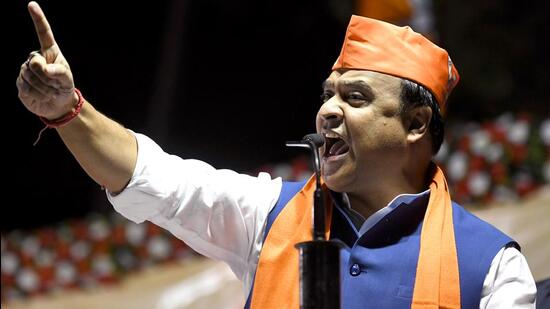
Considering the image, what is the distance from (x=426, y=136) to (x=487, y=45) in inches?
253

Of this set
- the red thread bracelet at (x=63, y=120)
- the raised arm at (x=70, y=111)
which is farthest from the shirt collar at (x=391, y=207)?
the red thread bracelet at (x=63, y=120)

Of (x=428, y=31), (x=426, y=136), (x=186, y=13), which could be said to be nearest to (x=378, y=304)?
(x=426, y=136)

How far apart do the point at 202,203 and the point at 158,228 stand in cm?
443

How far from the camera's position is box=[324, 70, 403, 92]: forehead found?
287 cm

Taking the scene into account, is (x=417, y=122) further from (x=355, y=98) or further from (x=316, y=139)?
(x=316, y=139)

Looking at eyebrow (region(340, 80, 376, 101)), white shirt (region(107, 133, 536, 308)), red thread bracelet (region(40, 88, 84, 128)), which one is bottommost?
white shirt (region(107, 133, 536, 308))

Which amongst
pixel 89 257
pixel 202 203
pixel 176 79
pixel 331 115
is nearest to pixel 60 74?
pixel 202 203

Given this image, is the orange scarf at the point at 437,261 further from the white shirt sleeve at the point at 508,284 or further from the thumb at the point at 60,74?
the thumb at the point at 60,74

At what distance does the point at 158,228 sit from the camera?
7203mm

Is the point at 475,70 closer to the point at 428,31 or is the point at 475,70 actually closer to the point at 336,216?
the point at 428,31

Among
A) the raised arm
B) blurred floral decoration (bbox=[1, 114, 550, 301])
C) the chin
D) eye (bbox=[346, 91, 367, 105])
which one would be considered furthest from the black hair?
blurred floral decoration (bbox=[1, 114, 550, 301])

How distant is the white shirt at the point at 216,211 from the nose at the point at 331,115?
0.25m

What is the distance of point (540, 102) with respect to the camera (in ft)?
30.1

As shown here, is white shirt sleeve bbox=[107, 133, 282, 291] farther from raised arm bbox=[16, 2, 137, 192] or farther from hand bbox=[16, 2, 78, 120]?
hand bbox=[16, 2, 78, 120]
